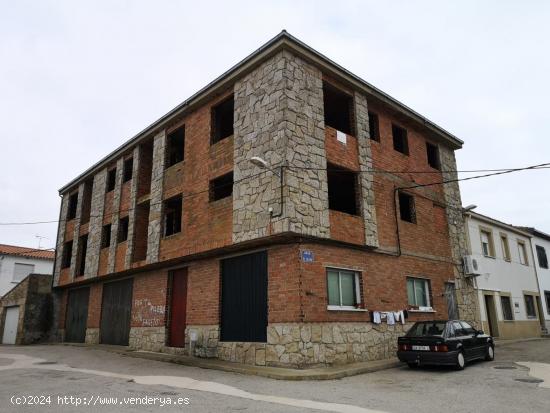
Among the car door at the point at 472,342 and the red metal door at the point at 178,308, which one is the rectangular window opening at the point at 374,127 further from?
the red metal door at the point at 178,308

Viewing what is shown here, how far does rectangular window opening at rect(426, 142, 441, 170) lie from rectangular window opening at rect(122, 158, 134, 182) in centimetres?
1454

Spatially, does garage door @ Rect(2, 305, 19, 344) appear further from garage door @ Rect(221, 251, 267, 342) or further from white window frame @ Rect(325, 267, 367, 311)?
white window frame @ Rect(325, 267, 367, 311)

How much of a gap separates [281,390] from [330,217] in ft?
18.8

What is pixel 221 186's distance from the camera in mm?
15195

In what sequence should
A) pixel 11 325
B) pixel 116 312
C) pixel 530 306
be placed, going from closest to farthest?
pixel 116 312 < pixel 11 325 < pixel 530 306

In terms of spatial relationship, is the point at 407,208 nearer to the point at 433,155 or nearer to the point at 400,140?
the point at 400,140

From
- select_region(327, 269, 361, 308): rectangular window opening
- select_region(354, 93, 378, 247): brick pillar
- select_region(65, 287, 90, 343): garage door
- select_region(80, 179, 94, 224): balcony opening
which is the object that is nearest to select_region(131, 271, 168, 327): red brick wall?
select_region(65, 287, 90, 343): garage door

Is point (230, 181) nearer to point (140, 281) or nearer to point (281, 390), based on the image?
point (140, 281)

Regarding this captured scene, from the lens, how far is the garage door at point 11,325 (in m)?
24.5

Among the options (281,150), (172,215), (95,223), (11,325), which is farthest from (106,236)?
(281,150)

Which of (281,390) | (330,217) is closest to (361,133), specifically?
(330,217)

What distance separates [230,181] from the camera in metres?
15.2

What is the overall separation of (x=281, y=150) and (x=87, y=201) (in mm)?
16670

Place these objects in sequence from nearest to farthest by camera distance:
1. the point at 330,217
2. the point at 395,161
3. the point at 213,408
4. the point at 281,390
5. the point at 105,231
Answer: the point at 213,408
the point at 281,390
the point at 330,217
the point at 395,161
the point at 105,231
